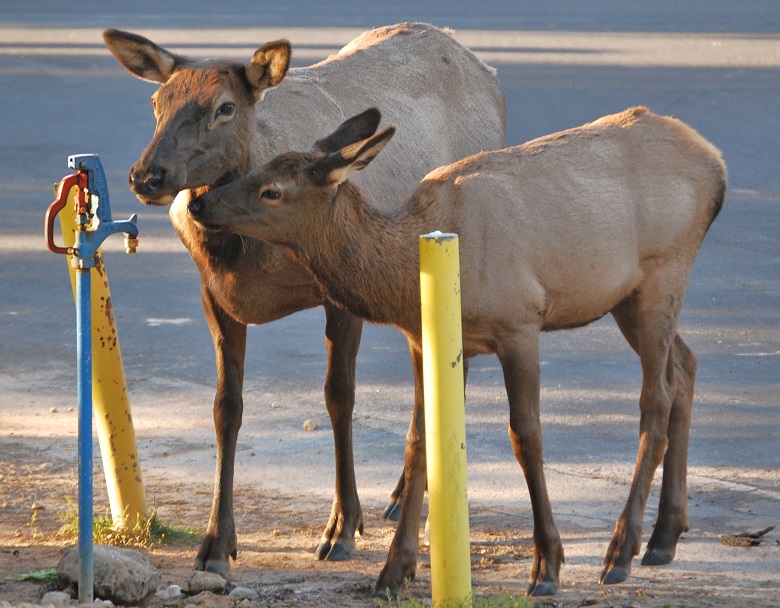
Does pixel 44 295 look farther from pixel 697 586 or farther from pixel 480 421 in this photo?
pixel 697 586

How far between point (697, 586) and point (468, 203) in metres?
1.97

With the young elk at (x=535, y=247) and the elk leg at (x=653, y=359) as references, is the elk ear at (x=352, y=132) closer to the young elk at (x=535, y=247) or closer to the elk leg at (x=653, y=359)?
the young elk at (x=535, y=247)

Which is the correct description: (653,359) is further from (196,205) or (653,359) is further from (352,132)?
(196,205)

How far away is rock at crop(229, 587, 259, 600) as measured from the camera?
5930 mm

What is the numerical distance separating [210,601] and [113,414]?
141 cm

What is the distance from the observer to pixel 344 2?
30.7 metres

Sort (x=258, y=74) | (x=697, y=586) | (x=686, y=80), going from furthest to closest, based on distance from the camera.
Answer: (x=686, y=80) → (x=258, y=74) → (x=697, y=586)

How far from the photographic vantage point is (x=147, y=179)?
19.9ft

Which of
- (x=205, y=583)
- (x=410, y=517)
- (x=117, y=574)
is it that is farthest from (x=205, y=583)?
(x=410, y=517)

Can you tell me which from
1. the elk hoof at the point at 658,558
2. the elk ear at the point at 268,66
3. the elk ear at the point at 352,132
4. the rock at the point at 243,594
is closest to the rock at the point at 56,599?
the rock at the point at 243,594

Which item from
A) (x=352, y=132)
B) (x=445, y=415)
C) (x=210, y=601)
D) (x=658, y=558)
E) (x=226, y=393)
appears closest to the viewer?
(x=445, y=415)

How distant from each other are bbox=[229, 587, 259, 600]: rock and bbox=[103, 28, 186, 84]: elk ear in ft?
8.16

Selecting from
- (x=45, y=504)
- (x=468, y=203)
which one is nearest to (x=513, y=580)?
(x=468, y=203)

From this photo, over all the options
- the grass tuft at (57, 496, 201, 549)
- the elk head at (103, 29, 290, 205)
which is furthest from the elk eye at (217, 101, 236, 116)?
the grass tuft at (57, 496, 201, 549)
